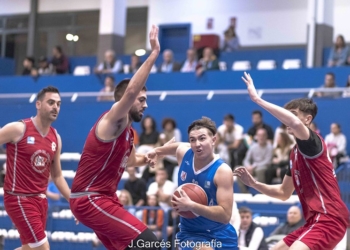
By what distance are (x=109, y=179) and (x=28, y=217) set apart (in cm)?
171

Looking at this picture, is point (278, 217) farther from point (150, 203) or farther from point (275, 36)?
point (275, 36)

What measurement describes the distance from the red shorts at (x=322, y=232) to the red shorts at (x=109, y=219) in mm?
1400

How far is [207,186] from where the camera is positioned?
6.07 m

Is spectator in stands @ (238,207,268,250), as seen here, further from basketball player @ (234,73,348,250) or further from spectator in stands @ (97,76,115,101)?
spectator in stands @ (97,76,115,101)

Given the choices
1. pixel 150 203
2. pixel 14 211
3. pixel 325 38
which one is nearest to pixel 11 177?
pixel 14 211

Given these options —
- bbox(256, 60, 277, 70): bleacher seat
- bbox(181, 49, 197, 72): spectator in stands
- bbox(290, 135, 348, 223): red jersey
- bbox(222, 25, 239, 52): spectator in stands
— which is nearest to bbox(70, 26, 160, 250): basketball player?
bbox(290, 135, 348, 223): red jersey

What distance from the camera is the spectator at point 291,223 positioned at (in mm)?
10047

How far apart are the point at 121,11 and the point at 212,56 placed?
4.43 m

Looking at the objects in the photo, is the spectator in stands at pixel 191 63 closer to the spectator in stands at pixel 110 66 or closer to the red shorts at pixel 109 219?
the spectator in stands at pixel 110 66

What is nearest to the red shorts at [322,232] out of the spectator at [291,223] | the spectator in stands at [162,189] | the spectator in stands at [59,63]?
the spectator at [291,223]

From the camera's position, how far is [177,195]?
18.8 feet

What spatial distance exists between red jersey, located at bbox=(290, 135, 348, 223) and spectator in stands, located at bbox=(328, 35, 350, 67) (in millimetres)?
10692

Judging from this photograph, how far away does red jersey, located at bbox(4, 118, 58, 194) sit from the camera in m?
7.48

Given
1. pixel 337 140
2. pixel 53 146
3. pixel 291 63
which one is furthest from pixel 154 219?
pixel 291 63
